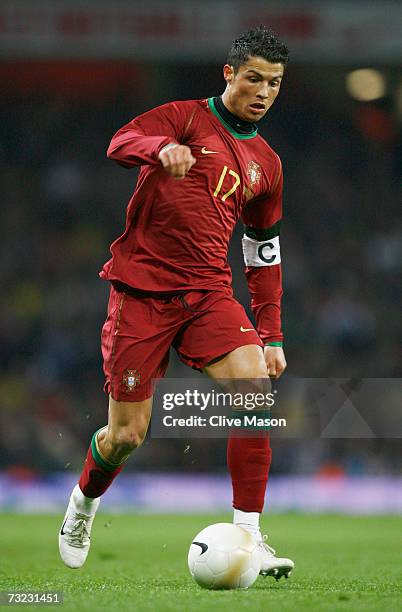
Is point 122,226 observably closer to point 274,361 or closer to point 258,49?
point 274,361

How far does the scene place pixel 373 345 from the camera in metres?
14.1

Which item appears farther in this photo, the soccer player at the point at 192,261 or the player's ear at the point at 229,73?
the player's ear at the point at 229,73

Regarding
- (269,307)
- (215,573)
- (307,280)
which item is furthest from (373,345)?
(215,573)

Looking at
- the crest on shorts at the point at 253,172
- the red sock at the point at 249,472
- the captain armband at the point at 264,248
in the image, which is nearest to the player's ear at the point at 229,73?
the crest on shorts at the point at 253,172

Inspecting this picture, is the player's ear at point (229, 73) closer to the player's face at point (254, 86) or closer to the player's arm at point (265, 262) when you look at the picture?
the player's face at point (254, 86)

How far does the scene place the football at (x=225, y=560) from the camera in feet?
13.5

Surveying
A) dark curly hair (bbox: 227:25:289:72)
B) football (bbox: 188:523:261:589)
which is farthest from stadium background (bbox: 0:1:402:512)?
dark curly hair (bbox: 227:25:289:72)

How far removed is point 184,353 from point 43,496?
24.2 ft

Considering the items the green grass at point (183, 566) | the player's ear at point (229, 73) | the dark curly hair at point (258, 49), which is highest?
the dark curly hair at point (258, 49)

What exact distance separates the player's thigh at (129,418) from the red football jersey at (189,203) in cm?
49

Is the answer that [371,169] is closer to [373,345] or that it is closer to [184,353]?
[373,345]

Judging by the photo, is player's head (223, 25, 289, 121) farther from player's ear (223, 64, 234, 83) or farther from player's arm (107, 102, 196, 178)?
player's arm (107, 102, 196, 178)

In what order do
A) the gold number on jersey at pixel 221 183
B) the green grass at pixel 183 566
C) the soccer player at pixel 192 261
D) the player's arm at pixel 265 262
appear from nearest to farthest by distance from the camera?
the green grass at pixel 183 566 < the soccer player at pixel 192 261 < the gold number on jersey at pixel 221 183 < the player's arm at pixel 265 262

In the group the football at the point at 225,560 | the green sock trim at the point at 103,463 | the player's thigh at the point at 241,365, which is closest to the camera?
the football at the point at 225,560
